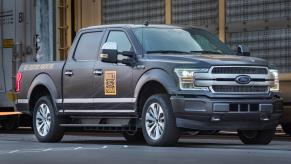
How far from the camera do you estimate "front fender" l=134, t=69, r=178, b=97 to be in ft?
38.6

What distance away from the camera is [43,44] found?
19.4 m

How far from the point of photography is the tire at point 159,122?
11750mm

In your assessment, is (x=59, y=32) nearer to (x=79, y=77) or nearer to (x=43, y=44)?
(x=43, y=44)

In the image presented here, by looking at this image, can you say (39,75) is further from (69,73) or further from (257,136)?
(257,136)

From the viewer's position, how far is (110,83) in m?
12.9

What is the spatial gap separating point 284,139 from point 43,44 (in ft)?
22.7

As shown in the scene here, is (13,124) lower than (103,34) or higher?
lower

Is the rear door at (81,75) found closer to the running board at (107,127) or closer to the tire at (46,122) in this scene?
the running board at (107,127)

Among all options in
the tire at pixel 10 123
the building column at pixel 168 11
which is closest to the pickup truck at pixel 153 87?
the building column at pixel 168 11

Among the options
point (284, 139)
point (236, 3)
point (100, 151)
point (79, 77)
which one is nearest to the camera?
point (100, 151)

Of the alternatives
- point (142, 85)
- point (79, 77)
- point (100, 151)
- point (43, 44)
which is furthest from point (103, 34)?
point (43, 44)

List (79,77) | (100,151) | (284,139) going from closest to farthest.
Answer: (100,151) < (79,77) < (284,139)

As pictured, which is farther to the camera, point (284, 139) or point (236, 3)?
point (236, 3)

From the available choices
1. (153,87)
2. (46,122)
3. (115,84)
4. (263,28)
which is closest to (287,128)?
(263,28)
